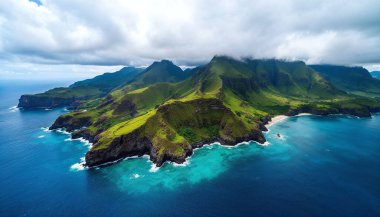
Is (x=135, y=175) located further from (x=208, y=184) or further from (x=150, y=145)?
(x=208, y=184)

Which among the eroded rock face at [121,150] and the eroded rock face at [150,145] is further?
the eroded rock face at [150,145]

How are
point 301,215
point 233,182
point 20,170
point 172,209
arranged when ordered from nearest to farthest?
1. point 301,215
2. point 172,209
3. point 233,182
4. point 20,170

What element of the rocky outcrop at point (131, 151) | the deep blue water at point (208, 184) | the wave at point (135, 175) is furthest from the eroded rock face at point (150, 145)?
the wave at point (135, 175)

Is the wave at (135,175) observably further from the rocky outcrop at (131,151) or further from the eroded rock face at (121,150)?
the eroded rock face at (121,150)

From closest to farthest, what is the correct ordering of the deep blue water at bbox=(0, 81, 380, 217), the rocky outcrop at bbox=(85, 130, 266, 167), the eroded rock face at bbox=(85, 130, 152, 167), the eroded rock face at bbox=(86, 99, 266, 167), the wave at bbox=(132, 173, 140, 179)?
1. the deep blue water at bbox=(0, 81, 380, 217)
2. the wave at bbox=(132, 173, 140, 179)
3. the rocky outcrop at bbox=(85, 130, 266, 167)
4. the eroded rock face at bbox=(85, 130, 152, 167)
5. the eroded rock face at bbox=(86, 99, 266, 167)

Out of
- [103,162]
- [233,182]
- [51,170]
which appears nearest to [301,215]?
[233,182]

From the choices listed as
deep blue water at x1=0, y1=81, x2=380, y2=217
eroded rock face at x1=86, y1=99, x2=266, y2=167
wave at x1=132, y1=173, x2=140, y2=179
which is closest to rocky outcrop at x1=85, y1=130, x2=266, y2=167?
eroded rock face at x1=86, y1=99, x2=266, y2=167

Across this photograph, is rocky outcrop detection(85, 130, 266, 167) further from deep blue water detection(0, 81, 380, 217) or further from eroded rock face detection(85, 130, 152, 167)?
deep blue water detection(0, 81, 380, 217)

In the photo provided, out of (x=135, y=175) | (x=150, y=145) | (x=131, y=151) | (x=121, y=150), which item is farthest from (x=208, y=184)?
(x=121, y=150)

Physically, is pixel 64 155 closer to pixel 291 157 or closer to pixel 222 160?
pixel 222 160
